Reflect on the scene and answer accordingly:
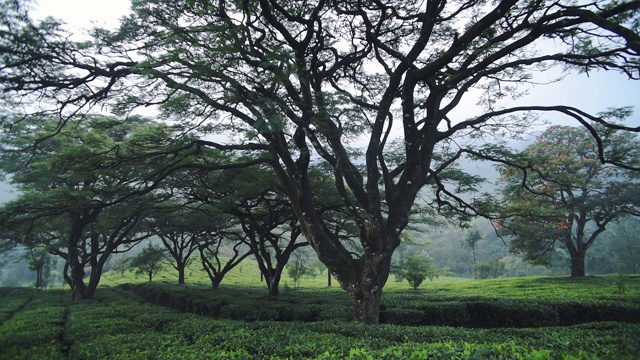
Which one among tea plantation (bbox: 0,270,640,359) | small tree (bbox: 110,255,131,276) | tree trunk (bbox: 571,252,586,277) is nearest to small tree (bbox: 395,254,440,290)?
tree trunk (bbox: 571,252,586,277)

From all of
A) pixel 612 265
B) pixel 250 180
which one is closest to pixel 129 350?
pixel 250 180

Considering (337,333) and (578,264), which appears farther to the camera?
(578,264)

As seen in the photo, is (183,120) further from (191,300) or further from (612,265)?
(612,265)

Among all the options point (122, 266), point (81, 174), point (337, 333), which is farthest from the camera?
point (122, 266)

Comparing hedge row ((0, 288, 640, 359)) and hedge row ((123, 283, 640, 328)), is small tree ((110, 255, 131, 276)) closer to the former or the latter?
hedge row ((123, 283, 640, 328))

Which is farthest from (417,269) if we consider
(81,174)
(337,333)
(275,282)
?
(81,174)

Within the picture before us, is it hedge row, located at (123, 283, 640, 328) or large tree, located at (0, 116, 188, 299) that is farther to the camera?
hedge row, located at (123, 283, 640, 328)

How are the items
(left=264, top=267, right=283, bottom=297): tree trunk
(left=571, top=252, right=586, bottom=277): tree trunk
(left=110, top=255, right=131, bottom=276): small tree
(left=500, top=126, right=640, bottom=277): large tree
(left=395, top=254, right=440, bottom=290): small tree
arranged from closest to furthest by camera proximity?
(left=264, top=267, right=283, bottom=297): tree trunk < (left=500, top=126, right=640, bottom=277): large tree < (left=571, top=252, right=586, bottom=277): tree trunk < (left=395, top=254, right=440, bottom=290): small tree < (left=110, top=255, right=131, bottom=276): small tree

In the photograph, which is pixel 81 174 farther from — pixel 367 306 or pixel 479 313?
pixel 479 313

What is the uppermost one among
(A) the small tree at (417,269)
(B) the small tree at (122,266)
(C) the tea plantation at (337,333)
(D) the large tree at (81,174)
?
(D) the large tree at (81,174)

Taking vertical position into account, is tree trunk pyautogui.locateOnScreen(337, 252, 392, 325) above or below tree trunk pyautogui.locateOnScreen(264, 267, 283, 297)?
above

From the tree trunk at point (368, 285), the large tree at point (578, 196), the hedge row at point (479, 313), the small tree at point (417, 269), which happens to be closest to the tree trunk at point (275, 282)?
the hedge row at point (479, 313)

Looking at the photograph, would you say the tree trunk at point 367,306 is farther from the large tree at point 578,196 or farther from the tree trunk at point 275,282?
the large tree at point 578,196

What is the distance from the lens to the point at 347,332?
219 inches
